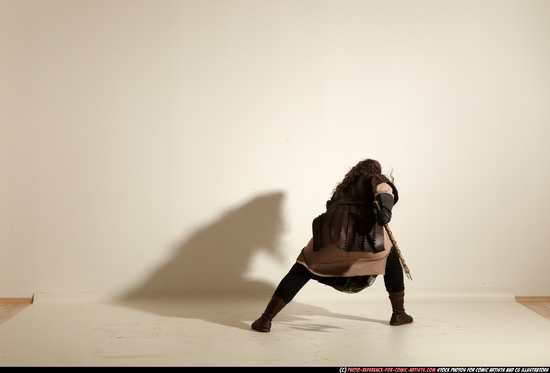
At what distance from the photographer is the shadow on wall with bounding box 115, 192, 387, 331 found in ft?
14.5

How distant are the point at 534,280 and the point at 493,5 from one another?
1.75 meters

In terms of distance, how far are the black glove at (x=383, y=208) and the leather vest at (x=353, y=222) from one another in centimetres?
11

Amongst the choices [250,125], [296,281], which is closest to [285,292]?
[296,281]

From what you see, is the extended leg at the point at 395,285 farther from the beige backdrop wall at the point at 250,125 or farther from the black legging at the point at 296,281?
the beige backdrop wall at the point at 250,125

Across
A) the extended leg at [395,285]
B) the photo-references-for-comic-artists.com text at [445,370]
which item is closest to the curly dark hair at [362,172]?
the extended leg at [395,285]

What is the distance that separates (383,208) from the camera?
346cm

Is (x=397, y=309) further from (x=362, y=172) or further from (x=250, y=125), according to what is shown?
(x=250, y=125)

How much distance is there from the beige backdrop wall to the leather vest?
713mm

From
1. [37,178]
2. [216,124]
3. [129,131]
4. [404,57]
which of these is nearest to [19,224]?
[37,178]

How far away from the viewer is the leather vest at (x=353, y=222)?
3.56 meters

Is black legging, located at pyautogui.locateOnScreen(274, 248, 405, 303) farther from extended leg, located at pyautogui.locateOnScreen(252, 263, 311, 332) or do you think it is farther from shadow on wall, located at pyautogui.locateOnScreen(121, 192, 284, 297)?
shadow on wall, located at pyautogui.locateOnScreen(121, 192, 284, 297)

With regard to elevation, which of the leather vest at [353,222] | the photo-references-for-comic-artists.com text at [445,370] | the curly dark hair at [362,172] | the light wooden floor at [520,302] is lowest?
the light wooden floor at [520,302]

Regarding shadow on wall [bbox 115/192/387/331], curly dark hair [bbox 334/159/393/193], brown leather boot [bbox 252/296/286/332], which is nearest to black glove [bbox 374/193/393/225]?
curly dark hair [bbox 334/159/393/193]

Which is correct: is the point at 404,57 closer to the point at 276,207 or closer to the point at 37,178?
the point at 276,207
